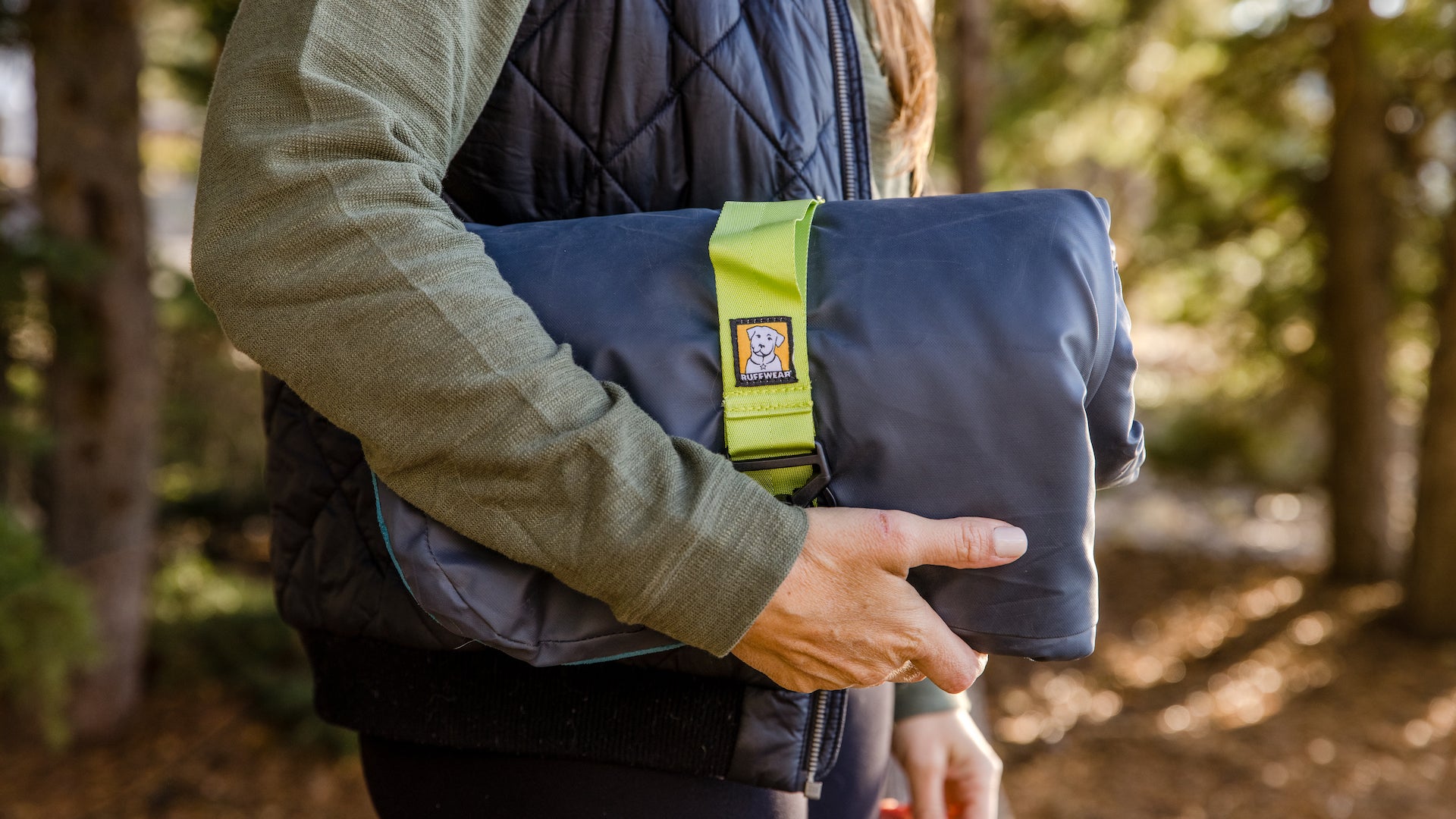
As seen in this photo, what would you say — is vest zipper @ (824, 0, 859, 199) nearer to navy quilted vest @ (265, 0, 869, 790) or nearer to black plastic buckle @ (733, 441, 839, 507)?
navy quilted vest @ (265, 0, 869, 790)

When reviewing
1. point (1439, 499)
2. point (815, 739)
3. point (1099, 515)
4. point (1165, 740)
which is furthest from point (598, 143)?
point (1099, 515)

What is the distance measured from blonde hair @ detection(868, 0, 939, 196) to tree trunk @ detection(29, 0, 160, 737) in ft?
10.7

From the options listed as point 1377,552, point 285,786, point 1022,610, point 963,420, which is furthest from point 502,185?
point 1377,552

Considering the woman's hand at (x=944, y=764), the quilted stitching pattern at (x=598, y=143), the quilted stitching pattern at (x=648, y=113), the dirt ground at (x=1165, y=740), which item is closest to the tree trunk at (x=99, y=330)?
the dirt ground at (x=1165, y=740)

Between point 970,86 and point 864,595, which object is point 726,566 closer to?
point 864,595

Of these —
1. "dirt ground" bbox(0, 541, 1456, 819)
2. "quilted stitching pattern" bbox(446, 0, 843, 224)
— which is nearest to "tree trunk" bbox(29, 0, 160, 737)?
"dirt ground" bbox(0, 541, 1456, 819)

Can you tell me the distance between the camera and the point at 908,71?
1378 mm

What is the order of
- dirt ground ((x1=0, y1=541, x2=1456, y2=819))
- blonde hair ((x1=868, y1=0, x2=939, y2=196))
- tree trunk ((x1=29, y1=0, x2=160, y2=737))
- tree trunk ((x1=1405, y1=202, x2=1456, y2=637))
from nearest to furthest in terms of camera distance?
blonde hair ((x1=868, y1=0, x2=939, y2=196)), tree trunk ((x1=29, y1=0, x2=160, y2=737)), dirt ground ((x1=0, y1=541, x2=1456, y2=819)), tree trunk ((x1=1405, y1=202, x2=1456, y2=637))

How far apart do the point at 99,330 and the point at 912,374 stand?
4073 millimetres

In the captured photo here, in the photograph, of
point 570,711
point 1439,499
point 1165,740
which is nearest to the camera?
point 570,711

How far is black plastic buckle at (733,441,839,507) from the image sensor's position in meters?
0.94

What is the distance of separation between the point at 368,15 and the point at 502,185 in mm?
255

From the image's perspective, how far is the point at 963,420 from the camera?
91 centimetres

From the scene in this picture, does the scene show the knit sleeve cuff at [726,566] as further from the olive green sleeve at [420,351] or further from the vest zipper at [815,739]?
the vest zipper at [815,739]
